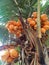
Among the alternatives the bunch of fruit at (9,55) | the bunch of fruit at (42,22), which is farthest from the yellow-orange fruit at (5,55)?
the bunch of fruit at (42,22)

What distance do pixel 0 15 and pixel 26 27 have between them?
7.8 inches

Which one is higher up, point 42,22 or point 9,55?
point 42,22

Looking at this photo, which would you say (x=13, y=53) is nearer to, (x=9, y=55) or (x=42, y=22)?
(x=9, y=55)

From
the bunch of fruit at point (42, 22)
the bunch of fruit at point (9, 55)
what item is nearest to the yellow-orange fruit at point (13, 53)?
the bunch of fruit at point (9, 55)

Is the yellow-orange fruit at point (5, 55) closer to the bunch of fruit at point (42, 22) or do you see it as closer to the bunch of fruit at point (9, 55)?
the bunch of fruit at point (9, 55)

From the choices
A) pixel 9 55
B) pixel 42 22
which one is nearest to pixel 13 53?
pixel 9 55

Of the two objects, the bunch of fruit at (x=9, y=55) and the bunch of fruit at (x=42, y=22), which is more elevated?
the bunch of fruit at (x=42, y=22)

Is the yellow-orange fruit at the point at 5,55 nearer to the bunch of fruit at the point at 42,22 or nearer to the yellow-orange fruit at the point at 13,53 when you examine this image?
the yellow-orange fruit at the point at 13,53

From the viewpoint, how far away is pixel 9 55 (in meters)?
0.63

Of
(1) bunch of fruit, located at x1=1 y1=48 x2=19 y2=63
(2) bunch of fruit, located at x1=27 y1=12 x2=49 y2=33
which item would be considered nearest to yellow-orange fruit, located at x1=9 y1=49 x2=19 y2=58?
(1) bunch of fruit, located at x1=1 y1=48 x2=19 y2=63

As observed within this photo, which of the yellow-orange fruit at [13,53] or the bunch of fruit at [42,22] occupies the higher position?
the bunch of fruit at [42,22]

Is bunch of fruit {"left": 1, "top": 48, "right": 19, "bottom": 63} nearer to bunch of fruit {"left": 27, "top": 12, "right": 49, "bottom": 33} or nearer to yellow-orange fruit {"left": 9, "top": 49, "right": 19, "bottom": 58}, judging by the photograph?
yellow-orange fruit {"left": 9, "top": 49, "right": 19, "bottom": 58}

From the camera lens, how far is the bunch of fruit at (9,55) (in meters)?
0.62

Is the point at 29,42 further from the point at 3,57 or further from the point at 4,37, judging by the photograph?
the point at 4,37
